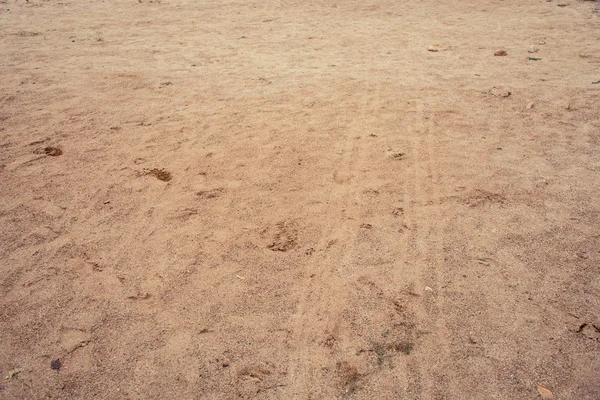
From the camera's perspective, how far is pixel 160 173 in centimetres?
359

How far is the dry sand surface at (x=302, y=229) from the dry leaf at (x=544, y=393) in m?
0.02

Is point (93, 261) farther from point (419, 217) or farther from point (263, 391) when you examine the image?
point (419, 217)

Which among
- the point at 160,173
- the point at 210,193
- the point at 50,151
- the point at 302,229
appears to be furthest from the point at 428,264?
the point at 50,151

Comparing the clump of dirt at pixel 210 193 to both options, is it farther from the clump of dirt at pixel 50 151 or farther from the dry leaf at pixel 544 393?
the dry leaf at pixel 544 393

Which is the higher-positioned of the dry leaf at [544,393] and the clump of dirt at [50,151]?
the clump of dirt at [50,151]

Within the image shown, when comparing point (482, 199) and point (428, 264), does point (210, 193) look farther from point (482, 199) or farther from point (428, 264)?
point (482, 199)

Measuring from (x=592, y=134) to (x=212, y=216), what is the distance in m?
3.69

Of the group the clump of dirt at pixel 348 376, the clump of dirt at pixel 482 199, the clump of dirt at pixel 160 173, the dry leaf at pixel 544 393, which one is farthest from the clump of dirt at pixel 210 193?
the dry leaf at pixel 544 393

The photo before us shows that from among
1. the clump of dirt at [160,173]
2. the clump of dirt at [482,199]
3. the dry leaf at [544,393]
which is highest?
the clump of dirt at [160,173]

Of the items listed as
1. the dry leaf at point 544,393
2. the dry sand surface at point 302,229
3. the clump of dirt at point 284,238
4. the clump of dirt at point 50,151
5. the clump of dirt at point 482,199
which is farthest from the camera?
the clump of dirt at point 50,151

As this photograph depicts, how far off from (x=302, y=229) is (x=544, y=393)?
1.68m

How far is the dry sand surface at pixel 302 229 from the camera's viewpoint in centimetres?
209

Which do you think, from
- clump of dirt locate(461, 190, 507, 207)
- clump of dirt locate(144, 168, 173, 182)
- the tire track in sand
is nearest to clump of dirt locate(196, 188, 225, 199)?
clump of dirt locate(144, 168, 173, 182)

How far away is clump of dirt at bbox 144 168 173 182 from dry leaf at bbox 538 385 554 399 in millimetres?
2947
